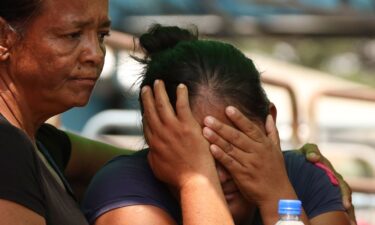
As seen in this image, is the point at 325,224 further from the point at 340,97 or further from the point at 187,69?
the point at 340,97

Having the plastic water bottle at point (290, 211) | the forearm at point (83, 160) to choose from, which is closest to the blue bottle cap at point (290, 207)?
the plastic water bottle at point (290, 211)

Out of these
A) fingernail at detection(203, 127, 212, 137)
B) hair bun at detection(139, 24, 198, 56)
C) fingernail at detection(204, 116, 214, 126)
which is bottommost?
fingernail at detection(203, 127, 212, 137)

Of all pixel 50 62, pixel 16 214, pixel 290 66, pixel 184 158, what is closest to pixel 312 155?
pixel 184 158

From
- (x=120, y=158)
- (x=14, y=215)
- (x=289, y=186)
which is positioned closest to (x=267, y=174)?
(x=289, y=186)

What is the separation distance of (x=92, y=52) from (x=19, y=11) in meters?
0.21

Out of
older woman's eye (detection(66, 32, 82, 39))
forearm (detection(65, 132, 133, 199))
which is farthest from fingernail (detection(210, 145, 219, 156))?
forearm (detection(65, 132, 133, 199))

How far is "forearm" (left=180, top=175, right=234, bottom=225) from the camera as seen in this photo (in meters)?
2.52

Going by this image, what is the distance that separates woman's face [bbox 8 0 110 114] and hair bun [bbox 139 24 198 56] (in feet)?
1.04

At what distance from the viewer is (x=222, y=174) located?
2666 millimetres

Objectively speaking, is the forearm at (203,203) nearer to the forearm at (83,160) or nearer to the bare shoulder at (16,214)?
the bare shoulder at (16,214)

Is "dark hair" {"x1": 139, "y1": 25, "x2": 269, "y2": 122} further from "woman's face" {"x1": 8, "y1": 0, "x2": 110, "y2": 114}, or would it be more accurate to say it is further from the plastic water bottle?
the plastic water bottle

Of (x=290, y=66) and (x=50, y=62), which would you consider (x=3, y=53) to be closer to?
(x=50, y=62)

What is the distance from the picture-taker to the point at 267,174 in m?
2.66

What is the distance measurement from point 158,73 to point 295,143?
134 inches
